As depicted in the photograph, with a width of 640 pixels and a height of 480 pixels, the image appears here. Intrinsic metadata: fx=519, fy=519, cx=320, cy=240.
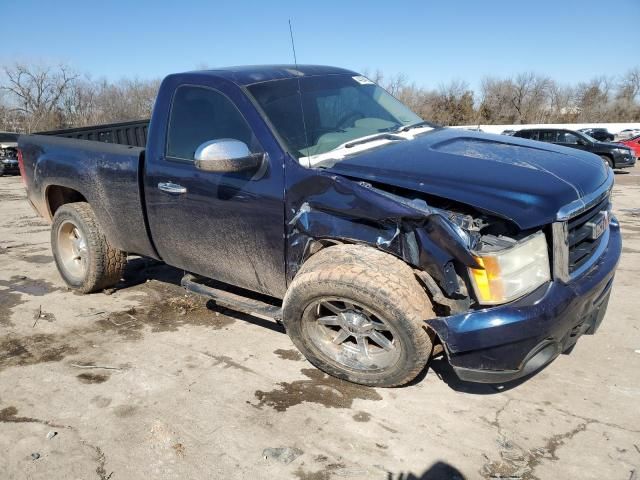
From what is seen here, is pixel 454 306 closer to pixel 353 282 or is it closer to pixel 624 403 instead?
pixel 353 282

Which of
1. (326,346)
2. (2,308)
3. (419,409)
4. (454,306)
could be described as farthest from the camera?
(2,308)

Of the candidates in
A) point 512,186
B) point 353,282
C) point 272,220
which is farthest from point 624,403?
point 272,220

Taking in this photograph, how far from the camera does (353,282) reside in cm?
280

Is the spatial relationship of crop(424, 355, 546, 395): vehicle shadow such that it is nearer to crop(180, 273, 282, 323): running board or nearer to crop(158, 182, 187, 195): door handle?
crop(180, 273, 282, 323): running board

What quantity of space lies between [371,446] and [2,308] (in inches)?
149

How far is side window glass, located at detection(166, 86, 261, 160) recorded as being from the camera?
3461mm

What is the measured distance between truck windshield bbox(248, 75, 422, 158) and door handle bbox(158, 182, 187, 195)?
819mm

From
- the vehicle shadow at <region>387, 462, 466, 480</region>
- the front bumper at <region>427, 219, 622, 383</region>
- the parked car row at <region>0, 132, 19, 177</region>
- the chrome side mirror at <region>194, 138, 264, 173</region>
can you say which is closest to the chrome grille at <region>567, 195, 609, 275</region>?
the front bumper at <region>427, 219, 622, 383</region>

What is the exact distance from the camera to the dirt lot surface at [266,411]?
2547 millimetres

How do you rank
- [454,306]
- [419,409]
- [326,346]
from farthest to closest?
[326,346]
[419,409]
[454,306]

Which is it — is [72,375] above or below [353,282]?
below

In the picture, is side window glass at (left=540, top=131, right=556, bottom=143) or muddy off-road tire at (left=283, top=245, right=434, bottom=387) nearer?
muddy off-road tire at (left=283, top=245, right=434, bottom=387)

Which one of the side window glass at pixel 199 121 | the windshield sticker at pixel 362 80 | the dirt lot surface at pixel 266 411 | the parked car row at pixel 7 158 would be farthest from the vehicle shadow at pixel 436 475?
the parked car row at pixel 7 158

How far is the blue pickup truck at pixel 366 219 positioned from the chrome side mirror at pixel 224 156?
0.03ft
